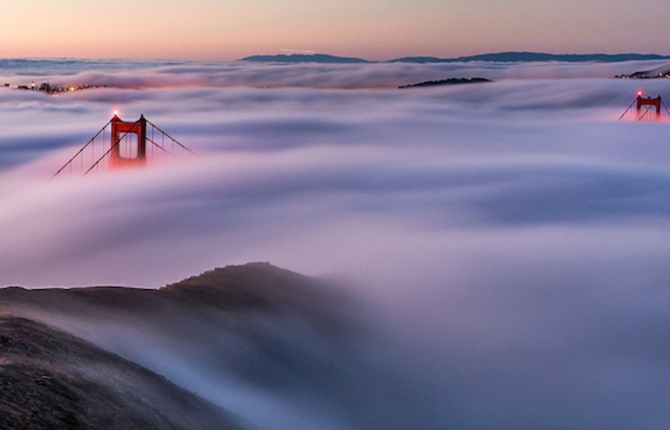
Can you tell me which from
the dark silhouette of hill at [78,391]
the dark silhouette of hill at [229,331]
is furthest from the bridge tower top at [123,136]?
the dark silhouette of hill at [78,391]

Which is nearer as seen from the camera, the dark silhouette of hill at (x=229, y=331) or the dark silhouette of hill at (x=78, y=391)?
the dark silhouette of hill at (x=78, y=391)

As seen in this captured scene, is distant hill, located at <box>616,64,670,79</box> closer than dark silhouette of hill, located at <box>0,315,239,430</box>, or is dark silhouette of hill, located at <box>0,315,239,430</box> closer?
dark silhouette of hill, located at <box>0,315,239,430</box>

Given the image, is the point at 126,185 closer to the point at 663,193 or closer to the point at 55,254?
the point at 55,254

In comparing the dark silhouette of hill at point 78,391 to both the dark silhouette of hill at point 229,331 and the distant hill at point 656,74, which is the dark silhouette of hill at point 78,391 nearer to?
the dark silhouette of hill at point 229,331

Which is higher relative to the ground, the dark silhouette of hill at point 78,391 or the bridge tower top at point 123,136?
the dark silhouette of hill at point 78,391

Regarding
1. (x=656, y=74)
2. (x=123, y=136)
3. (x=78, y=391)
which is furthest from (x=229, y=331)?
(x=656, y=74)

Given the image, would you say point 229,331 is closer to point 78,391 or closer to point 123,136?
point 78,391

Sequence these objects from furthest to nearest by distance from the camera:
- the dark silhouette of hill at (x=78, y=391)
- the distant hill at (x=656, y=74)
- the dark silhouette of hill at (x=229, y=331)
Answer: the distant hill at (x=656, y=74), the dark silhouette of hill at (x=229, y=331), the dark silhouette of hill at (x=78, y=391)

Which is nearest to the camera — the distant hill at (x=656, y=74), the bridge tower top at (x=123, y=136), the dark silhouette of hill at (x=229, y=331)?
the dark silhouette of hill at (x=229, y=331)

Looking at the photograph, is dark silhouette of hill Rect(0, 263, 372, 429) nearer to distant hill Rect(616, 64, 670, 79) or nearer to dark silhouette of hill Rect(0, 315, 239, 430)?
dark silhouette of hill Rect(0, 315, 239, 430)

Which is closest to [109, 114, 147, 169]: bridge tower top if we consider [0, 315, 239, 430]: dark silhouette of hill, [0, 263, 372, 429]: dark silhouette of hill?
[0, 263, 372, 429]: dark silhouette of hill
